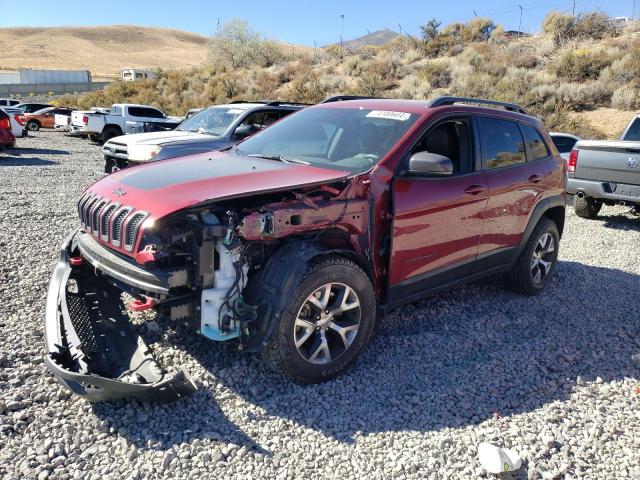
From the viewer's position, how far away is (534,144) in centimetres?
532

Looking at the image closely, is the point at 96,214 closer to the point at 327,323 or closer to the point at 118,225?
the point at 118,225

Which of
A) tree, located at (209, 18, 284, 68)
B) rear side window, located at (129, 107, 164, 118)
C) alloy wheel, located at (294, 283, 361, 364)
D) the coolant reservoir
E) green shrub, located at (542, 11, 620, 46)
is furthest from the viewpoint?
tree, located at (209, 18, 284, 68)

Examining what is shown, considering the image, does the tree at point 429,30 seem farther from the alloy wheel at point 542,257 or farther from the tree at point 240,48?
the alloy wheel at point 542,257

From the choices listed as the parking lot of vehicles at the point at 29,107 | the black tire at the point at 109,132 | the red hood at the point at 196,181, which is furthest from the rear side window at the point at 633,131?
the parking lot of vehicles at the point at 29,107

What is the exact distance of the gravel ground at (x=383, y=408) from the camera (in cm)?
280

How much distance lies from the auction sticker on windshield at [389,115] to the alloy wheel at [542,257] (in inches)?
83.9

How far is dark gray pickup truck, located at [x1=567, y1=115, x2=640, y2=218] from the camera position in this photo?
805cm

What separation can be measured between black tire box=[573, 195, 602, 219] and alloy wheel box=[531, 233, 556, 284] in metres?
4.17

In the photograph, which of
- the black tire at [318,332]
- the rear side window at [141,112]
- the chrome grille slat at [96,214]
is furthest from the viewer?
the rear side window at [141,112]

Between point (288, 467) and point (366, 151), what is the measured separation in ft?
7.56

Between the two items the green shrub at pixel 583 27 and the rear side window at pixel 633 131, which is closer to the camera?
the rear side window at pixel 633 131

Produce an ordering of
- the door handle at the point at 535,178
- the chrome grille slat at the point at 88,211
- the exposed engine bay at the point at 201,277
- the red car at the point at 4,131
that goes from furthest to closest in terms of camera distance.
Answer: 1. the red car at the point at 4,131
2. the door handle at the point at 535,178
3. the chrome grille slat at the point at 88,211
4. the exposed engine bay at the point at 201,277

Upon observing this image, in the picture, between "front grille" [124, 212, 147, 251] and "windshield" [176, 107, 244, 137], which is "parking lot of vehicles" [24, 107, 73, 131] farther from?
"front grille" [124, 212, 147, 251]

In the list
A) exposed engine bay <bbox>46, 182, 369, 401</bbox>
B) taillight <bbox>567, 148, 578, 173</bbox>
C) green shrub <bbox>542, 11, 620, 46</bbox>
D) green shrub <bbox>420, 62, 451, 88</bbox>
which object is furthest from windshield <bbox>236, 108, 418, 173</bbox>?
green shrub <bbox>542, 11, 620, 46</bbox>
